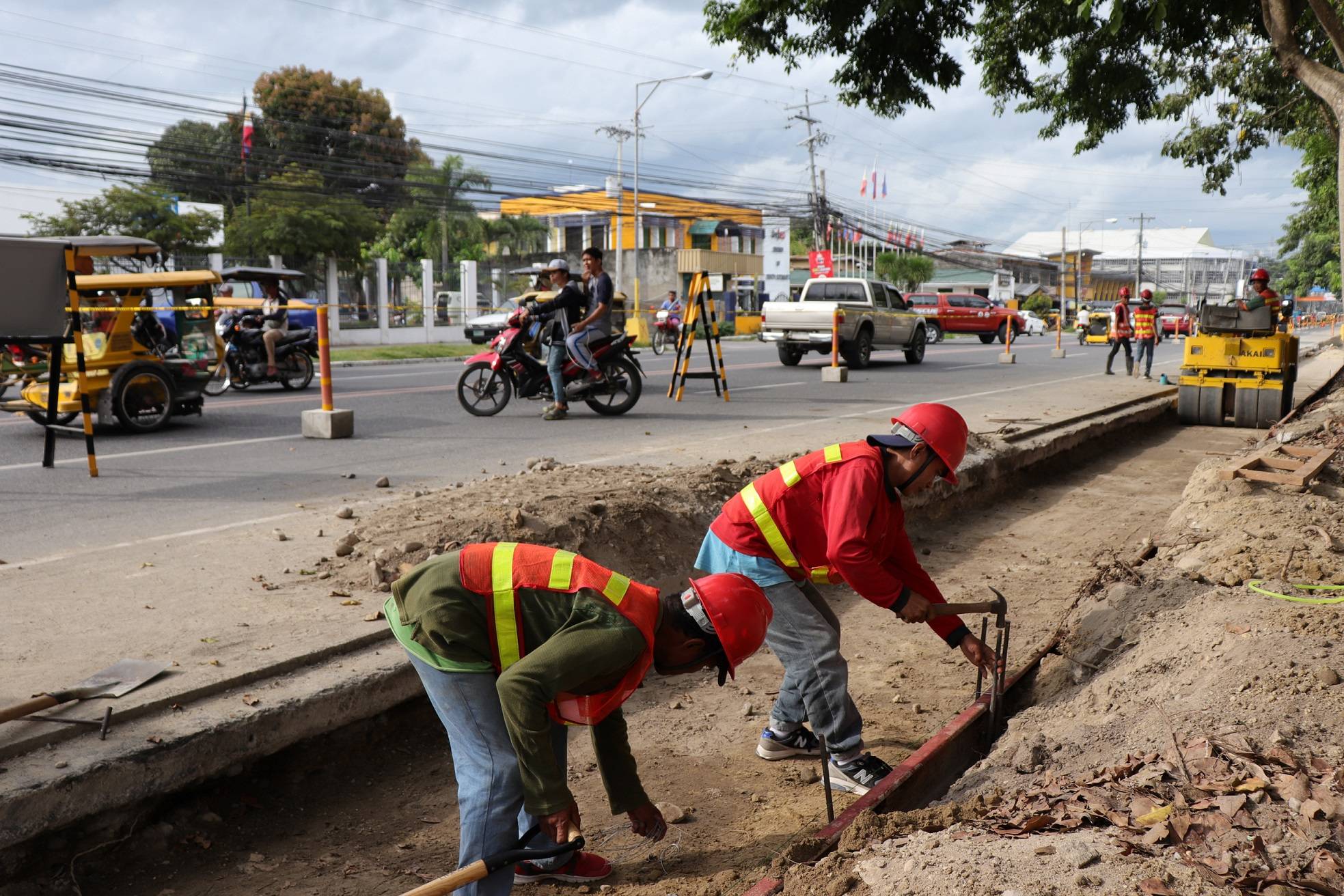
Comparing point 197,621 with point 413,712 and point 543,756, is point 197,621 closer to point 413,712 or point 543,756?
point 413,712

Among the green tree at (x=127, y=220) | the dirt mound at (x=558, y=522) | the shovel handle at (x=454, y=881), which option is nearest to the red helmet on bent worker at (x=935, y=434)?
the shovel handle at (x=454, y=881)

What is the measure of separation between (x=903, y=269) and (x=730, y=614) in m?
65.0

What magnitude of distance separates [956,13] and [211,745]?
30.5 feet

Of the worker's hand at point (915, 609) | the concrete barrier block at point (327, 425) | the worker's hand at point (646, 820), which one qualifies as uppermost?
the concrete barrier block at point (327, 425)

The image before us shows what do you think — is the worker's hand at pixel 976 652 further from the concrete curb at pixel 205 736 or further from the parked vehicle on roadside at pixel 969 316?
the parked vehicle on roadside at pixel 969 316

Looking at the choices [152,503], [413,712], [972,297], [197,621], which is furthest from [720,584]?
[972,297]

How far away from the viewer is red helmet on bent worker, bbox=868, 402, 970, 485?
11.1 ft

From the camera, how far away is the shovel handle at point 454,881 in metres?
2.44

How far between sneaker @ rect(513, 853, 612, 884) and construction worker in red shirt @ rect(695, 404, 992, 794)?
0.81 meters

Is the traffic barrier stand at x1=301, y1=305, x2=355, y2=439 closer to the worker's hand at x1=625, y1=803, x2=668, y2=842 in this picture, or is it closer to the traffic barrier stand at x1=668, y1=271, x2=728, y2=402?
the traffic barrier stand at x1=668, y1=271, x2=728, y2=402

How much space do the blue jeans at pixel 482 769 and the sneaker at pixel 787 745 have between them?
5.10 feet

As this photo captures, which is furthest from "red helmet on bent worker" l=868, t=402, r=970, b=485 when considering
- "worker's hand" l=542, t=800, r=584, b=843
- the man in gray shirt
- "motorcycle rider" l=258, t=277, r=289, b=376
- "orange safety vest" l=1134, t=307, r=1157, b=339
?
"orange safety vest" l=1134, t=307, r=1157, b=339

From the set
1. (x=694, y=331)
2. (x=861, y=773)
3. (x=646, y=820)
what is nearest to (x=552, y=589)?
(x=646, y=820)

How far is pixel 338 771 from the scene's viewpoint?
3912 mm
